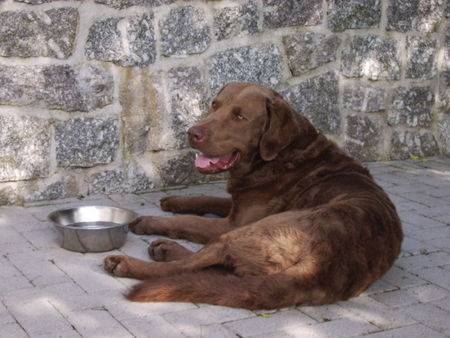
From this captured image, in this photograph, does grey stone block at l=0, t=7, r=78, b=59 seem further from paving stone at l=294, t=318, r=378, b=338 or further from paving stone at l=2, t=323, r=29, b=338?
paving stone at l=294, t=318, r=378, b=338

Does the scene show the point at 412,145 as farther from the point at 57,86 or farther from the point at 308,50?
the point at 57,86

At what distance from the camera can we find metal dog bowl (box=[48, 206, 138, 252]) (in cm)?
468

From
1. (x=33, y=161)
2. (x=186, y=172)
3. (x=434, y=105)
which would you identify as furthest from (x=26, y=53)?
(x=434, y=105)

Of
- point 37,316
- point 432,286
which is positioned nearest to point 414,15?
point 432,286

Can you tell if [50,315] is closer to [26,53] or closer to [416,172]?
[26,53]

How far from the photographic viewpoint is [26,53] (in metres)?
5.50

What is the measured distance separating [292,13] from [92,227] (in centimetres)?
265

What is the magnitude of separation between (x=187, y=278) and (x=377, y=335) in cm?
99

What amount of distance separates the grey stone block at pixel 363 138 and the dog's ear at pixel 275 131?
7.67 ft

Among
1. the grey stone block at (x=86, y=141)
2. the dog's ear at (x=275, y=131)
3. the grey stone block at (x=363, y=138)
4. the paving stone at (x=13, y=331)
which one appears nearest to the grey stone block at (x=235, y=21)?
the grey stone block at (x=86, y=141)

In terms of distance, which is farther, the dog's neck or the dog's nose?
the dog's neck

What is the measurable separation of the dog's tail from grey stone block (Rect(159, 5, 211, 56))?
253 cm

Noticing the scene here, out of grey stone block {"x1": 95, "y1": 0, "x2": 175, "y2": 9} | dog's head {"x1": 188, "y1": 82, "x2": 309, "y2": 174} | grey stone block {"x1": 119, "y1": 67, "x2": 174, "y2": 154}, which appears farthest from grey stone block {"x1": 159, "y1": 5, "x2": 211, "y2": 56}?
dog's head {"x1": 188, "y1": 82, "x2": 309, "y2": 174}

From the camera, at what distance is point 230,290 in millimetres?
3887
